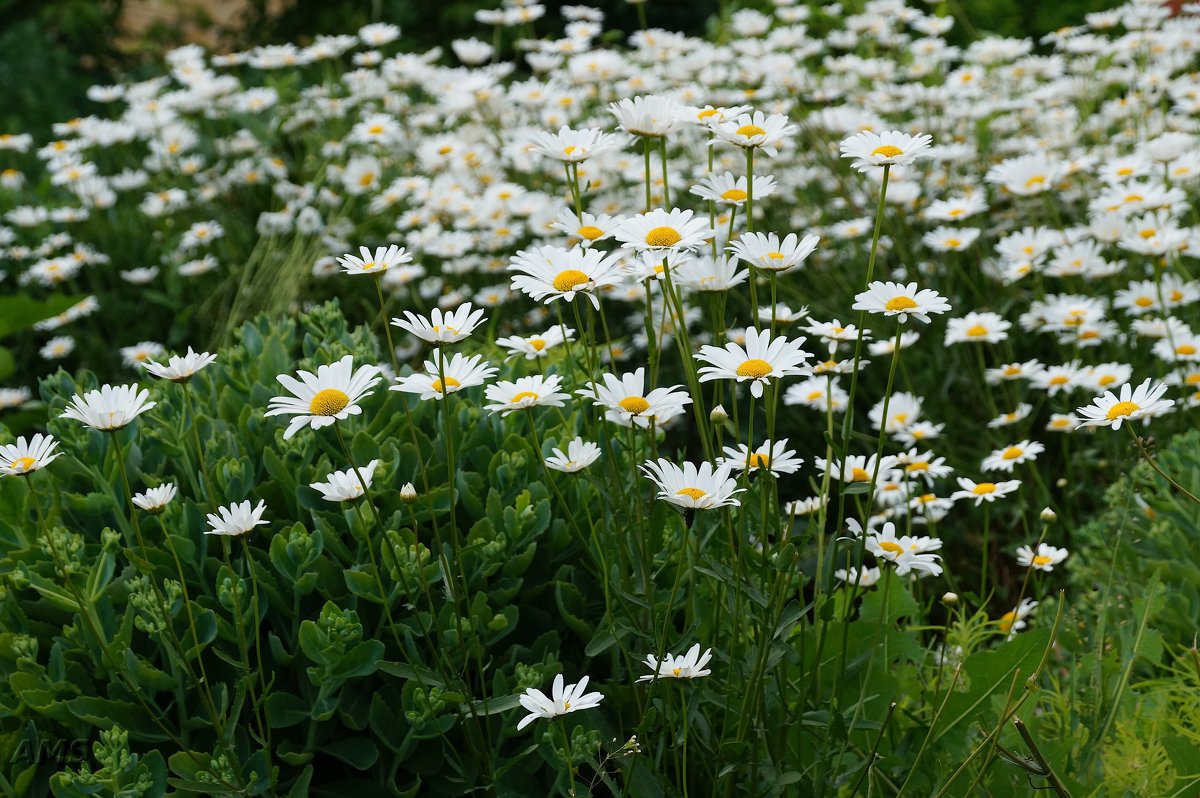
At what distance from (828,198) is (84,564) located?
10.00ft

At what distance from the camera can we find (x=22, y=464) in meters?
1.45

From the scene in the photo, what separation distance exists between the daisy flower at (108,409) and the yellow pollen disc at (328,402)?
0.20m

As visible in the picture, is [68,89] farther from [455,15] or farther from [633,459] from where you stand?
[633,459]

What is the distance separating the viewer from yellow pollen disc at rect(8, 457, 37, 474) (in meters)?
1.43

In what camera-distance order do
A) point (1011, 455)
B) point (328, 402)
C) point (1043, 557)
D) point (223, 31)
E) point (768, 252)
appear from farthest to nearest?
1. point (223, 31)
2. point (1011, 455)
3. point (1043, 557)
4. point (768, 252)
5. point (328, 402)

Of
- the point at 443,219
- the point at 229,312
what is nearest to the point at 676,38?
the point at 443,219

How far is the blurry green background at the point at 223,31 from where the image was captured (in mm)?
6797

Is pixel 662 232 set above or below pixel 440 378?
above

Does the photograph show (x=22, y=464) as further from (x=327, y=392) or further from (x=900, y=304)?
(x=900, y=304)

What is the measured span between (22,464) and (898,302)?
3.51 ft

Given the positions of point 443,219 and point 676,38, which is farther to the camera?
point 676,38

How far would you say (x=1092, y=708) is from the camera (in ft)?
5.55

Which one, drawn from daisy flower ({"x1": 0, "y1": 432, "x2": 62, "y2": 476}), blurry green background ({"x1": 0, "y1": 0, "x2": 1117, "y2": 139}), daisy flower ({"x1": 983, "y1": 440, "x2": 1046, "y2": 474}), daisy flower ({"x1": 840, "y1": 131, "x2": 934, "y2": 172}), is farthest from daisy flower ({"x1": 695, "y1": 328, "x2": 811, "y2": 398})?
blurry green background ({"x1": 0, "y1": 0, "x2": 1117, "y2": 139})

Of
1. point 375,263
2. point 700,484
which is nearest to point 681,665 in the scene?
point 700,484
